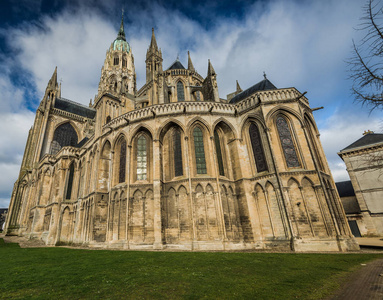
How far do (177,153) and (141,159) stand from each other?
3110mm

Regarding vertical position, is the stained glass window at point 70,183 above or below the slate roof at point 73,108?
below

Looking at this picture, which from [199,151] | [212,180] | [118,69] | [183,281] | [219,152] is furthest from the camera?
[118,69]

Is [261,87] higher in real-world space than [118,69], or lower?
lower

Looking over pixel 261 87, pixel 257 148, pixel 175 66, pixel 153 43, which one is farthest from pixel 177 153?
pixel 175 66

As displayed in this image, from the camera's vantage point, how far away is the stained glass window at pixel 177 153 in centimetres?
1577

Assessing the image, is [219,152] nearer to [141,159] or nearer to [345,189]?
[141,159]

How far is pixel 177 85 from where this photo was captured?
27453mm

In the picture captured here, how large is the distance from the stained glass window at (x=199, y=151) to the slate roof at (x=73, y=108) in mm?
35343

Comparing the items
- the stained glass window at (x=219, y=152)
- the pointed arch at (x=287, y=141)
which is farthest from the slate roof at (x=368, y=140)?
the stained glass window at (x=219, y=152)

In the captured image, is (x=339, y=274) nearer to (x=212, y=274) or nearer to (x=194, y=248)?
(x=212, y=274)

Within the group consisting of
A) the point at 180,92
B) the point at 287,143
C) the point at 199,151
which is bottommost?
the point at 287,143

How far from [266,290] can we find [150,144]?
13943mm

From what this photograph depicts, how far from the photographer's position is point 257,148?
15750 millimetres

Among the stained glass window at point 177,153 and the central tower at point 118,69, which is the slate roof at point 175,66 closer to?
the stained glass window at point 177,153
